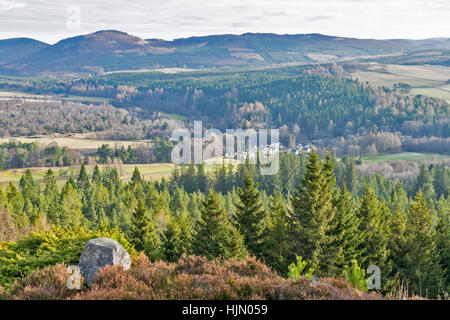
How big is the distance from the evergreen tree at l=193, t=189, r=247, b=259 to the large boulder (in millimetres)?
11623

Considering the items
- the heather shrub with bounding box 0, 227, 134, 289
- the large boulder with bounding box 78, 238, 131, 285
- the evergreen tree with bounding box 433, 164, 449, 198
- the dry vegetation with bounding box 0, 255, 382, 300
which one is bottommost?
the evergreen tree with bounding box 433, 164, 449, 198

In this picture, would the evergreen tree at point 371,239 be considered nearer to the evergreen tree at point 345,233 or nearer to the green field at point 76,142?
the evergreen tree at point 345,233

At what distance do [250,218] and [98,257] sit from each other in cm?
1685

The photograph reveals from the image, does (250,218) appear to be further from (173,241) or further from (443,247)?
(443,247)

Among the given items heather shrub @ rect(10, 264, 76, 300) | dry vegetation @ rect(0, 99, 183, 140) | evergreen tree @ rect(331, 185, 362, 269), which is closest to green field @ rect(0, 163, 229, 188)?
dry vegetation @ rect(0, 99, 183, 140)

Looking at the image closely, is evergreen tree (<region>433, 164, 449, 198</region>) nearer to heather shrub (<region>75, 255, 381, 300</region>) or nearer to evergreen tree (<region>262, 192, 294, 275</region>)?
evergreen tree (<region>262, 192, 294, 275</region>)

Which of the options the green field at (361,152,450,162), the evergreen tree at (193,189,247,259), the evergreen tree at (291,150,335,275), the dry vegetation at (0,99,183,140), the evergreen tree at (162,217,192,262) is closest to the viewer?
the evergreen tree at (193,189,247,259)

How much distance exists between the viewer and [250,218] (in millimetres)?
31188

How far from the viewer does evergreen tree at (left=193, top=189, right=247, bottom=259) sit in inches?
1063

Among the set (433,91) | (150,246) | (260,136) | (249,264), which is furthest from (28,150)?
(433,91)

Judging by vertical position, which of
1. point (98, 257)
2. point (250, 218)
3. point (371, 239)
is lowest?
point (371, 239)

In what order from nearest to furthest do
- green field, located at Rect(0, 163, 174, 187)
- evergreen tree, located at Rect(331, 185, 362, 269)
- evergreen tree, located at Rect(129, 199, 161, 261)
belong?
1. evergreen tree, located at Rect(331, 185, 362, 269)
2. evergreen tree, located at Rect(129, 199, 161, 261)
3. green field, located at Rect(0, 163, 174, 187)

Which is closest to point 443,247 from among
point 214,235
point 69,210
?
point 214,235

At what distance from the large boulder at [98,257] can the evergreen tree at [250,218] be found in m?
15.7
